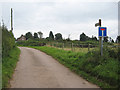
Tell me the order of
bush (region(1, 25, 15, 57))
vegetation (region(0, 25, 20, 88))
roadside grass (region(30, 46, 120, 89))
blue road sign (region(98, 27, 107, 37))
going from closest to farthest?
roadside grass (region(30, 46, 120, 89)) < vegetation (region(0, 25, 20, 88)) < blue road sign (region(98, 27, 107, 37)) < bush (region(1, 25, 15, 57))

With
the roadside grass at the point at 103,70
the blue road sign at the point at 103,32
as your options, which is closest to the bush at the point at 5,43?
the roadside grass at the point at 103,70

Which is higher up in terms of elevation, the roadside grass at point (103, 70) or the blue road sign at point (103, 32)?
the blue road sign at point (103, 32)

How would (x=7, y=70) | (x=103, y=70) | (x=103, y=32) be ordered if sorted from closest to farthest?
1. (x=103, y=70)
2. (x=7, y=70)
3. (x=103, y=32)

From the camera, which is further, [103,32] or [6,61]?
[6,61]

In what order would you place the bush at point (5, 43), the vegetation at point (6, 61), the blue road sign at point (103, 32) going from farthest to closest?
the bush at point (5, 43) < the blue road sign at point (103, 32) < the vegetation at point (6, 61)

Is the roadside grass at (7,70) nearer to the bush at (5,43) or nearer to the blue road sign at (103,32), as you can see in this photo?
the bush at (5,43)

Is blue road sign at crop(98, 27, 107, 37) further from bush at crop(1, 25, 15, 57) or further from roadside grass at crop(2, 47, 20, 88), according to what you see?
bush at crop(1, 25, 15, 57)

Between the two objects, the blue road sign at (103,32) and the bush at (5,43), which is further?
the bush at (5,43)

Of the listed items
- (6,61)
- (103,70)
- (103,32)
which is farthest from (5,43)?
(103,70)

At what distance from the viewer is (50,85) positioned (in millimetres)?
5754

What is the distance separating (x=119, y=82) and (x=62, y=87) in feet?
7.63

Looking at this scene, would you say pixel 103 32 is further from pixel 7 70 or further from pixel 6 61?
pixel 6 61

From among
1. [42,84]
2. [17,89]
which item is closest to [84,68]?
[42,84]

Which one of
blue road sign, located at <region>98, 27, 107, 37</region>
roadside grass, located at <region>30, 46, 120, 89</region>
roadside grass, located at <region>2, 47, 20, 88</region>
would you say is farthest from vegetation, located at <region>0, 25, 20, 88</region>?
blue road sign, located at <region>98, 27, 107, 37</region>
